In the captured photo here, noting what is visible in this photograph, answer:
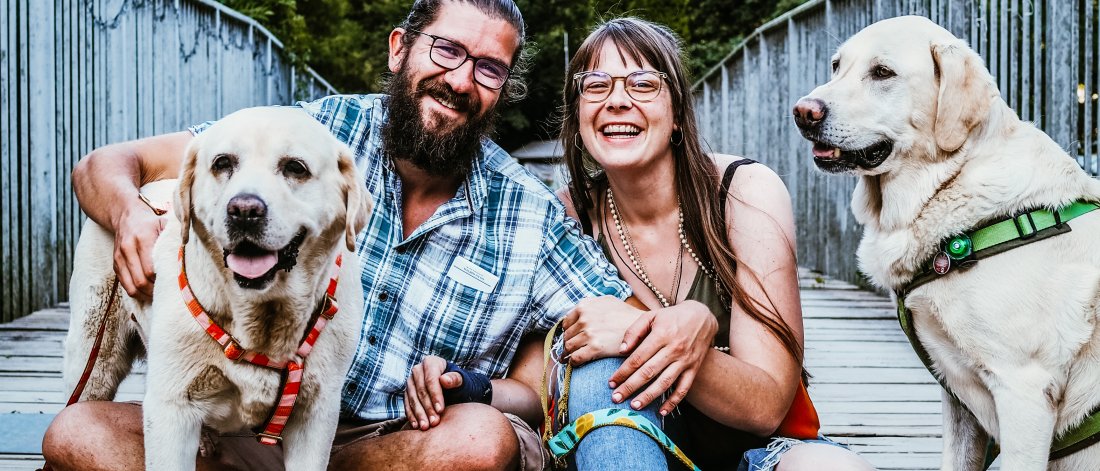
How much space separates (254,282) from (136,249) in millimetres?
547

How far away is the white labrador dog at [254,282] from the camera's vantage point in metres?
1.98

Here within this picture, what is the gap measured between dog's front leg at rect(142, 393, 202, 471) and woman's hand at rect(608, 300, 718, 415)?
3.22ft

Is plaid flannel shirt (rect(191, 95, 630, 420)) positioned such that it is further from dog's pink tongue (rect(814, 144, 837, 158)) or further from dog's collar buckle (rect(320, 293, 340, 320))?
dog's pink tongue (rect(814, 144, 837, 158))

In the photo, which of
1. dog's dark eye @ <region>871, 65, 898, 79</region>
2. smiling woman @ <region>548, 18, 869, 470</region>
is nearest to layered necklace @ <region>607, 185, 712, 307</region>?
smiling woman @ <region>548, 18, 869, 470</region>

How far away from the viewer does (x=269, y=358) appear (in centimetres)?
206

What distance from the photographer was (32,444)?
10.2 feet

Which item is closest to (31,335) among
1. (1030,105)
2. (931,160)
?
(931,160)

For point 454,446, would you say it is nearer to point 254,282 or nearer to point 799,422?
point 254,282

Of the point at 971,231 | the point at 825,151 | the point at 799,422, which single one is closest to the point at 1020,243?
the point at 971,231

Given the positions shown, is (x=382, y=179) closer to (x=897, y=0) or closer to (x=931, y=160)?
(x=931, y=160)

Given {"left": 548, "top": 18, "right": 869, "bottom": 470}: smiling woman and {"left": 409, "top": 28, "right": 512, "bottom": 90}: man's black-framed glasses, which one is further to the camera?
{"left": 409, "top": 28, "right": 512, "bottom": 90}: man's black-framed glasses

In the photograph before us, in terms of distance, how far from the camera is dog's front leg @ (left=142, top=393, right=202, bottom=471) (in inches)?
78.2

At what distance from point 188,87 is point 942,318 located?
7.59 m

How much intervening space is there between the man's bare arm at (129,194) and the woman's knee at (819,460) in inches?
65.5
